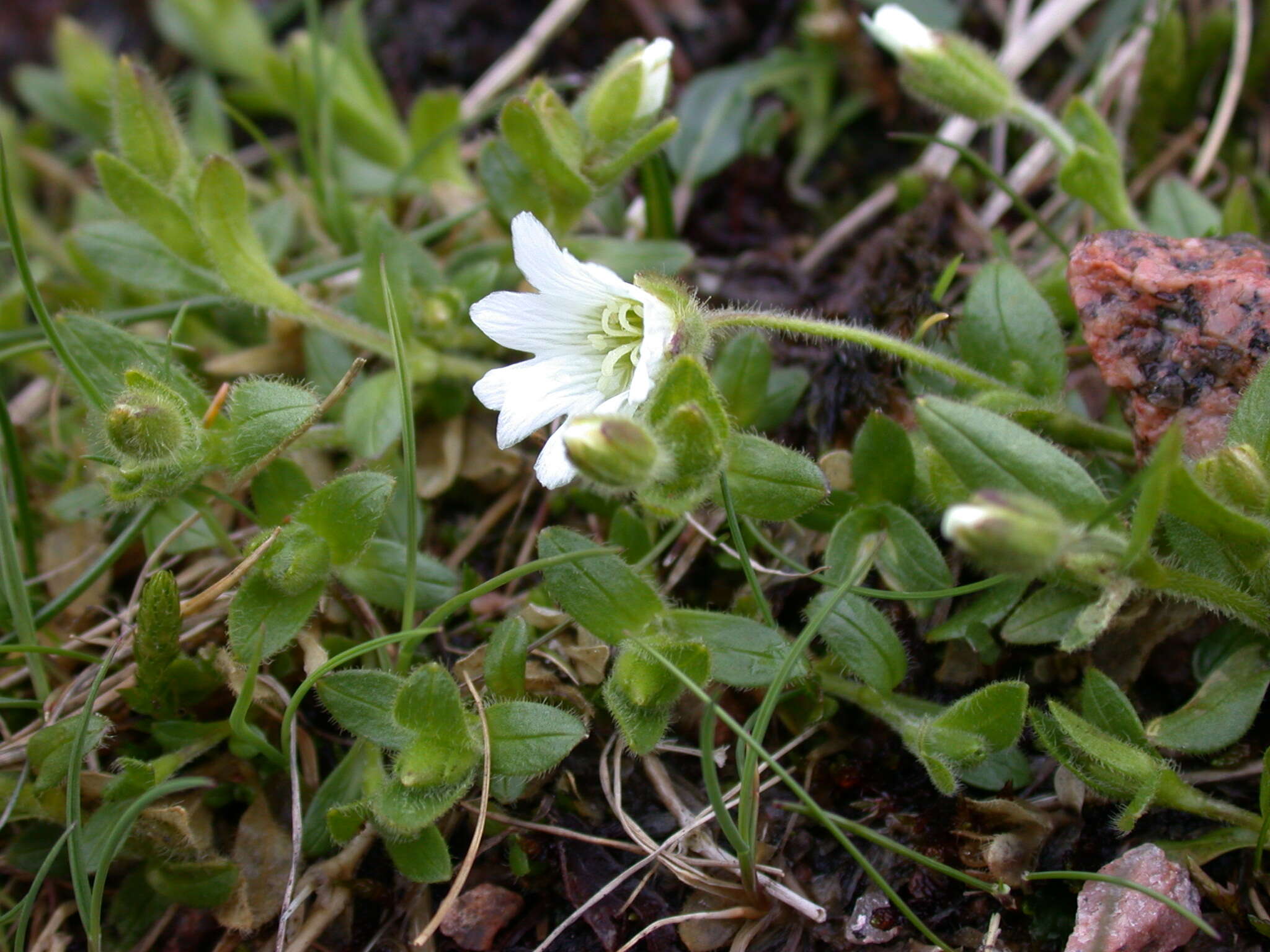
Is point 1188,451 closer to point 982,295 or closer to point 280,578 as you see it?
point 982,295

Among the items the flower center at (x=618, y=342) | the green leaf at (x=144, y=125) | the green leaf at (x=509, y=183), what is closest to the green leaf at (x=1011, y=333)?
the flower center at (x=618, y=342)

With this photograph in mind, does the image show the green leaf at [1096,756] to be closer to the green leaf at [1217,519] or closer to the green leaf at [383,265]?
the green leaf at [1217,519]

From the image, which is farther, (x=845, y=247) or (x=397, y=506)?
(x=845, y=247)

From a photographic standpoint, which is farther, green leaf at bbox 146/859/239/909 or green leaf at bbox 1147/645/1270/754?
green leaf at bbox 146/859/239/909

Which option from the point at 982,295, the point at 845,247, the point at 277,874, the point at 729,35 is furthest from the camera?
the point at 729,35

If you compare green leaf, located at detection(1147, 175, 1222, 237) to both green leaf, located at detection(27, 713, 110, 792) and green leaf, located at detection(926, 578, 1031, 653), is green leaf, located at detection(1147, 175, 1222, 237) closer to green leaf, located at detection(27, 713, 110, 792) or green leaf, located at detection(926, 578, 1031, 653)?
green leaf, located at detection(926, 578, 1031, 653)

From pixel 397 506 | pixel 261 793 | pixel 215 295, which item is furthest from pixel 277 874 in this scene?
pixel 215 295

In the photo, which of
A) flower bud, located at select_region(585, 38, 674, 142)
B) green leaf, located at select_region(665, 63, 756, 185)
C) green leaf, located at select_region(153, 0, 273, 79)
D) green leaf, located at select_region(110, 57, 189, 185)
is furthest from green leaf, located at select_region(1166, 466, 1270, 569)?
green leaf, located at select_region(153, 0, 273, 79)
